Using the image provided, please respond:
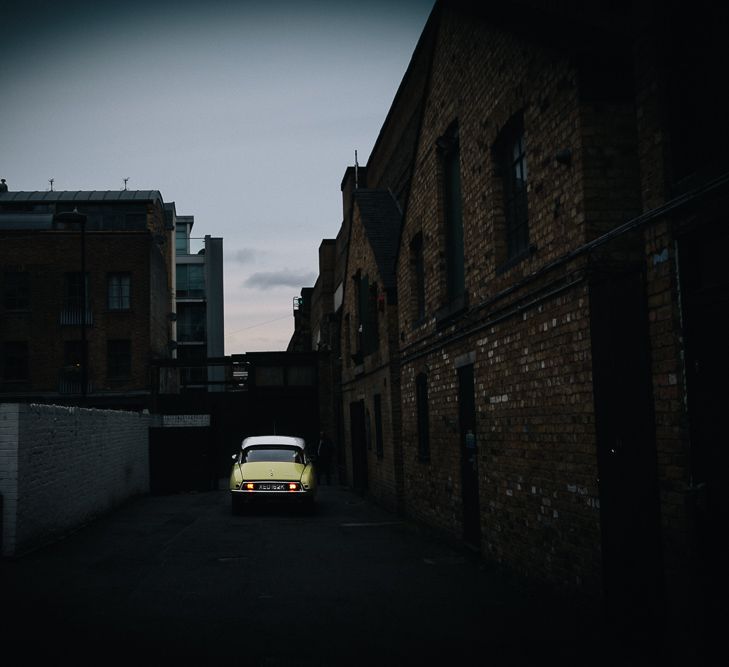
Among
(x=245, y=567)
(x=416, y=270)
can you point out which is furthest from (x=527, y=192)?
(x=416, y=270)

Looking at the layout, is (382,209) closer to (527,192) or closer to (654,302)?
(527,192)

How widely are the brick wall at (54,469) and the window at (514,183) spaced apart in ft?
24.3

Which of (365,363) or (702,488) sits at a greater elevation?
(365,363)

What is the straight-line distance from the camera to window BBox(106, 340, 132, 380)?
131 ft

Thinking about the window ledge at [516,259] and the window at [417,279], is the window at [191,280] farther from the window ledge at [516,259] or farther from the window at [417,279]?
the window ledge at [516,259]

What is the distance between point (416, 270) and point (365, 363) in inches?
261

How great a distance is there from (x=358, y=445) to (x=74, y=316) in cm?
2013

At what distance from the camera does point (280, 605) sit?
8539mm

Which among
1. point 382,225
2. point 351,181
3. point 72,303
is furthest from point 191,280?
point 382,225

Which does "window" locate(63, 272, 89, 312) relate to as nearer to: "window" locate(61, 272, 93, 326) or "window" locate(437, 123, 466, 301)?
"window" locate(61, 272, 93, 326)

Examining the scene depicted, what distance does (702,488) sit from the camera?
5863 millimetres

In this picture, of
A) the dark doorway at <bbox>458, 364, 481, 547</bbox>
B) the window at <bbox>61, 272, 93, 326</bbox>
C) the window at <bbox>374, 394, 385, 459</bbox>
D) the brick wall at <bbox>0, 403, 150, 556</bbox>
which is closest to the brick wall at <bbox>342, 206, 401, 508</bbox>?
the window at <bbox>374, 394, 385, 459</bbox>

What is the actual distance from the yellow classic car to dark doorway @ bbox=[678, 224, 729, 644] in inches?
547

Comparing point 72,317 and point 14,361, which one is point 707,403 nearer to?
point 72,317
